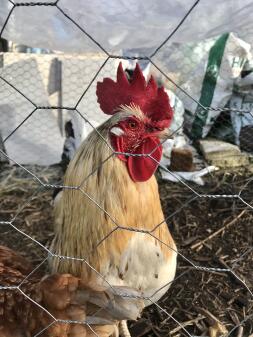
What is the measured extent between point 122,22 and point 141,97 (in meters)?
1.33

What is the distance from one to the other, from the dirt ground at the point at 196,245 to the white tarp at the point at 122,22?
2.79ft

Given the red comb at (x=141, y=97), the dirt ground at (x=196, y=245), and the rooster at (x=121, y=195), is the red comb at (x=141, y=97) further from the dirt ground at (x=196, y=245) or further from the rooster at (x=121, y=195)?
the dirt ground at (x=196, y=245)

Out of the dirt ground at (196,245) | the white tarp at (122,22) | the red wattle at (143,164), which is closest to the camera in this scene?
the red wattle at (143,164)

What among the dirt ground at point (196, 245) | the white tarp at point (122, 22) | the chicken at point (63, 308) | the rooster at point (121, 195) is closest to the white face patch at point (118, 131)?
the rooster at point (121, 195)

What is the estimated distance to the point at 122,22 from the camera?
2.54 m

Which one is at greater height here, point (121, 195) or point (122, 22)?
point (122, 22)

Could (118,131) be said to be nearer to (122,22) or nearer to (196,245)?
(196,245)

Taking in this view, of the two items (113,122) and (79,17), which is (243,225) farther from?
(79,17)

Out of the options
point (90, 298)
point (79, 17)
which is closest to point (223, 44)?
point (79, 17)

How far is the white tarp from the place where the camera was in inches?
95.7

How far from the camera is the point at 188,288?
6.31ft

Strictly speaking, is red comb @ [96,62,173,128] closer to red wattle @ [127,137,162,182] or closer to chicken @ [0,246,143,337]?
red wattle @ [127,137,162,182]

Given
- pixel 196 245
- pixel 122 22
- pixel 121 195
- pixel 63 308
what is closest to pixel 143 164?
pixel 121 195

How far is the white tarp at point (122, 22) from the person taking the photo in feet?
7.97
